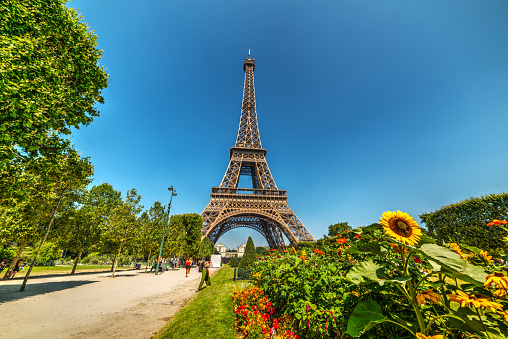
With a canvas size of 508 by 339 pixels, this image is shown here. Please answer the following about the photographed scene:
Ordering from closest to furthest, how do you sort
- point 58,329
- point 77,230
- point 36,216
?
1. point 58,329
2. point 36,216
3. point 77,230

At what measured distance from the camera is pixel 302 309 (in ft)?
10.3

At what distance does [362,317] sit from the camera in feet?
4.88

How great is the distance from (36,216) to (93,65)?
12.0 metres

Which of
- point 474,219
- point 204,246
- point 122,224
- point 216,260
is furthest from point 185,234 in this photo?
point 474,219

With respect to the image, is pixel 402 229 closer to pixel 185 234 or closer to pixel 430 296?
pixel 430 296

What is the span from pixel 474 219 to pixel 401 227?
2600 cm

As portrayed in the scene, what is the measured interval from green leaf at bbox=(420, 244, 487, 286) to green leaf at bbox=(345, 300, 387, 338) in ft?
1.80

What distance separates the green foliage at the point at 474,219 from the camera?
16.6 meters

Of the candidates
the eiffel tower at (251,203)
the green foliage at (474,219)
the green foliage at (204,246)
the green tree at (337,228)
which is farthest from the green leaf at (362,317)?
the green tree at (337,228)

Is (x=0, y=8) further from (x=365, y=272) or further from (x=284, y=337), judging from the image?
(x=284, y=337)

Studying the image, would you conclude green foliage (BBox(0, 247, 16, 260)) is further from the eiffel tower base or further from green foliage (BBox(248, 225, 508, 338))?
green foliage (BBox(248, 225, 508, 338))

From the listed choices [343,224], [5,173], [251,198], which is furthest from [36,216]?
[343,224]

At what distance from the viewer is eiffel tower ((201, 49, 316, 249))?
1120 inches

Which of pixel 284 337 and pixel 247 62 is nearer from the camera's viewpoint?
pixel 284 337
